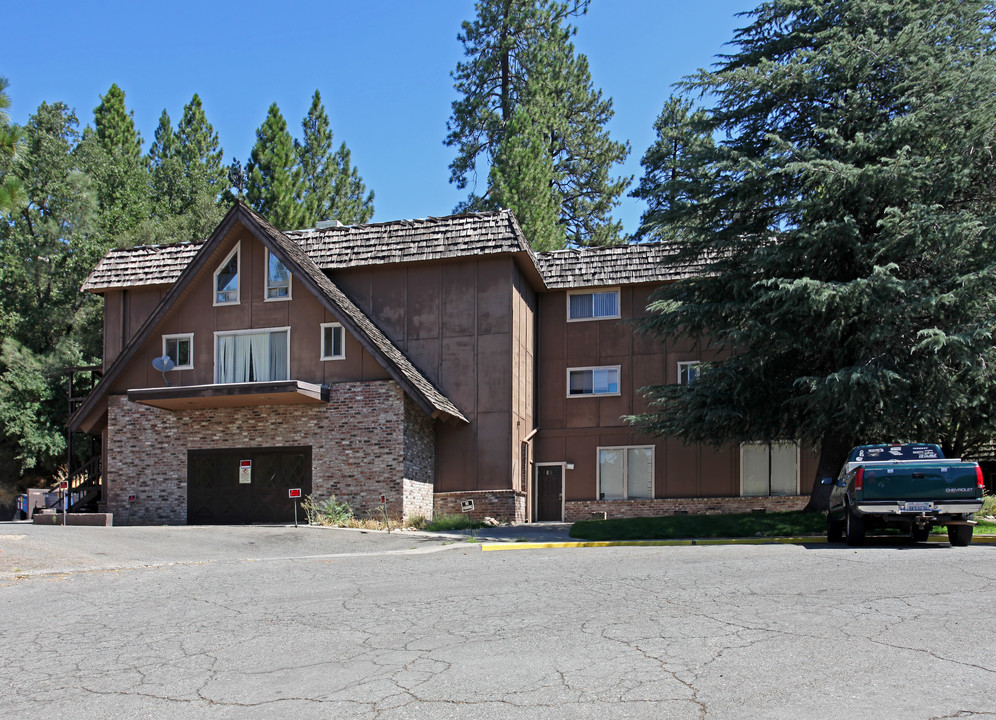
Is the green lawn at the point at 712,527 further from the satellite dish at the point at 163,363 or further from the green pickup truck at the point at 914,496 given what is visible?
the satellite dish at the point at 163,363

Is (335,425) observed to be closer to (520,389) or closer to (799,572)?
(520,389)

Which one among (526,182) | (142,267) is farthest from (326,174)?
(142,267)

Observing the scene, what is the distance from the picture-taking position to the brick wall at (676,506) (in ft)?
90.9

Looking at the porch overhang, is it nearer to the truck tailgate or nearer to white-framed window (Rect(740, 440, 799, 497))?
white-framed window (Rect(740, 440, 799, 497))

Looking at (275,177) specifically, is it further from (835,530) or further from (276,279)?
(835,530)

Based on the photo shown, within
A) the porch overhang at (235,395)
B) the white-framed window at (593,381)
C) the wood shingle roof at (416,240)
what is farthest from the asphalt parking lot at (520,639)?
the white-framed window at (593,381)

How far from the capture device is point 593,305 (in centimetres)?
3020

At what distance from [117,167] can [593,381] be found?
3050cm

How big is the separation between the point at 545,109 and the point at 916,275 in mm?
27744

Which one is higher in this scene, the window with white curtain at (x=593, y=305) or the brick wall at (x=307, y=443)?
the window with white curtain at (x=593, y=305)

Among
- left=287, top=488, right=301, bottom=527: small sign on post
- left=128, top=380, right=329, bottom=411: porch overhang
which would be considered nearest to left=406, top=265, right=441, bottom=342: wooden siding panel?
left=128, top=380, right=329, bottom=411: porch overhang

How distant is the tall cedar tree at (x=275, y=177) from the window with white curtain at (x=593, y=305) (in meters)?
21.2

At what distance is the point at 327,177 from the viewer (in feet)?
169

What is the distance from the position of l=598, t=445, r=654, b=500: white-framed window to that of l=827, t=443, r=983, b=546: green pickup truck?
1282cm
